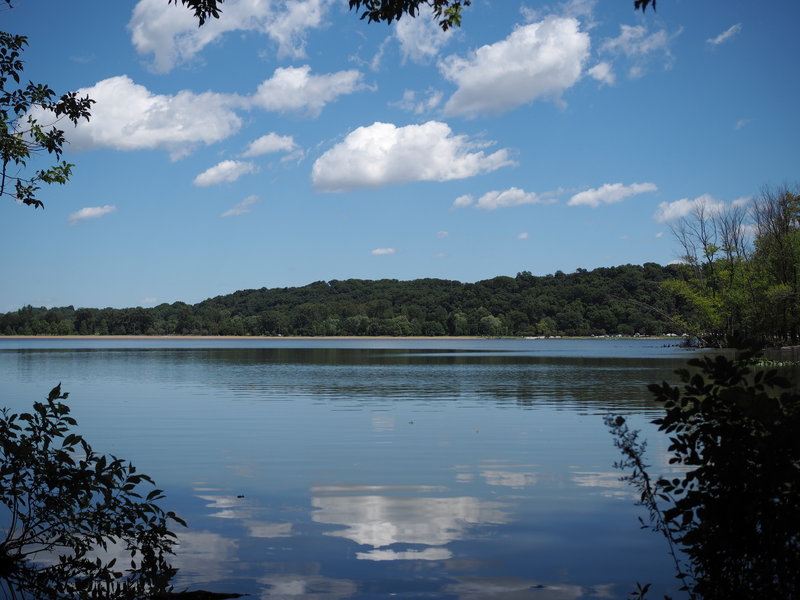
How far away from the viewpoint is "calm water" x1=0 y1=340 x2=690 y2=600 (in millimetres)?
7566

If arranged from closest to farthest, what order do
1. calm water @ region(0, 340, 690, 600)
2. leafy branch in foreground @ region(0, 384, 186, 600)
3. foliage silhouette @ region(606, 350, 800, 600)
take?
foliage silhouette @ region(606, 350, 800, 600), leafy branch in foreground @ region(0, 384, 186, 600), calm water @ region(0, 340, 690, 600)

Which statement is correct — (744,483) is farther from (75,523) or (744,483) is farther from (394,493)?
(394,493)

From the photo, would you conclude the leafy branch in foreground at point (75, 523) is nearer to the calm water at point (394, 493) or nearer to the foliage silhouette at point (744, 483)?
the calm water at point (394, 493)

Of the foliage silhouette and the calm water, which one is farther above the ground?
the foliage silhouette

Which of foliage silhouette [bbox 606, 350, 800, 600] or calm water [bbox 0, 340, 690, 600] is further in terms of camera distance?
calm water [bbox 0, 340, 690, 600]

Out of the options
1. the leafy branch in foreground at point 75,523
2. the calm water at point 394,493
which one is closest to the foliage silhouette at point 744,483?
the calm water at point 394,493

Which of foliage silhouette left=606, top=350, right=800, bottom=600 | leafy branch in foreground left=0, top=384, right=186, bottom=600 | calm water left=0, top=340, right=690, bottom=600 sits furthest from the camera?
calm water left=0, top=340, right=690, bottom=600

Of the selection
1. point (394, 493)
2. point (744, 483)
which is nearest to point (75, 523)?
point (394, 493)

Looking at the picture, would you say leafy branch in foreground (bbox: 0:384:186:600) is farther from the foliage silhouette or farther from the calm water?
the foliage silhouette

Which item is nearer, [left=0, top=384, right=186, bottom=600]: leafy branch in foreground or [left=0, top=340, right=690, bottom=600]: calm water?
[left=0, top=384, right=186, bottom=600]: leafy branch in foreground

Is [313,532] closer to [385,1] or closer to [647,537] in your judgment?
[647,537]

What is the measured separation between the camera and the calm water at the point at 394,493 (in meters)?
7.57

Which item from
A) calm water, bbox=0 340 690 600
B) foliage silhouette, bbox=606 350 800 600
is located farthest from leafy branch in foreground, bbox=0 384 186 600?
foliage silhouette, bbox=606 350 800 600

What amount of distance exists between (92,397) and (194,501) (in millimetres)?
20303
